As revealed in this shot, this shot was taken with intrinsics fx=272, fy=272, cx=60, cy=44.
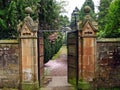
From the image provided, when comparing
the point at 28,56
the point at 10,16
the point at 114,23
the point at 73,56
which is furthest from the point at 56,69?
the point at 28,56

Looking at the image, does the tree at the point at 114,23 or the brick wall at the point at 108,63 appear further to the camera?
the tree at the point at 114,23

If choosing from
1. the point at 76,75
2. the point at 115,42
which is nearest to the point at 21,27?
the point at 76,75

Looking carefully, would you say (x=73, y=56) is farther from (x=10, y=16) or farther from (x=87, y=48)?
(x=10, y=16)

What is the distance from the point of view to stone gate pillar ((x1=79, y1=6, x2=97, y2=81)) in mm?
11109

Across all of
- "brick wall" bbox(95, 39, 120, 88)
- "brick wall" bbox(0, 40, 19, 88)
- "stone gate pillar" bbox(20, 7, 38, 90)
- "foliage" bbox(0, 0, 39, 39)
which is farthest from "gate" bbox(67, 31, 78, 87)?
"foliage" bbox(0, 0, 39, 39)

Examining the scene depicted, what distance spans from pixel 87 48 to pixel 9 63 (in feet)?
10.9

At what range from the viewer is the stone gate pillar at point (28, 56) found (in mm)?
11078

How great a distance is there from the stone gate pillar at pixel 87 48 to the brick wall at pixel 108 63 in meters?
0.34

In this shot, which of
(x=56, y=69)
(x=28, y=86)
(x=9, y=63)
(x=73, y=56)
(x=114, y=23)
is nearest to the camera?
(x=28, y=86)

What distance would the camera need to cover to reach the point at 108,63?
11492 millimetres

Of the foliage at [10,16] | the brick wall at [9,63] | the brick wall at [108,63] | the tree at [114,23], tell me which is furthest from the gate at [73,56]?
the foliage at [10,16]

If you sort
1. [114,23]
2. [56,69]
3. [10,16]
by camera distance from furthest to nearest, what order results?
[56,69], [10,16], [114,23]

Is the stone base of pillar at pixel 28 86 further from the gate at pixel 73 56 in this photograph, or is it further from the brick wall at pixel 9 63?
the gate at pixel 73 56

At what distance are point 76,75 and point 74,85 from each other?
2.34ft
